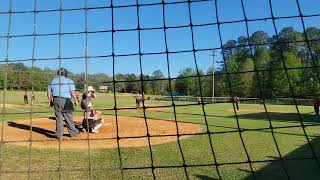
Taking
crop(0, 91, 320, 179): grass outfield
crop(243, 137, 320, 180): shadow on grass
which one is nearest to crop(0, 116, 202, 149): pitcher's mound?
crop(0, 91, 320, 179): grass outfield

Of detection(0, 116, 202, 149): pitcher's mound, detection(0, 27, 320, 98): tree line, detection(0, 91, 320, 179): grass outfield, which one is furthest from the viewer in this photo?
detection(0, 116, 202, 149): pitcher's mound

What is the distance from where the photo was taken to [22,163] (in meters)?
→ 7.08

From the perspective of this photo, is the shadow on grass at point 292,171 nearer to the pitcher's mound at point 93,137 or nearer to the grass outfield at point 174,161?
the grass outfield at point 174,161

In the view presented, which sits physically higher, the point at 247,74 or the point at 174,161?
the point at 247,74

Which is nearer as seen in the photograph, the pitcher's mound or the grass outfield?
the grass outfield

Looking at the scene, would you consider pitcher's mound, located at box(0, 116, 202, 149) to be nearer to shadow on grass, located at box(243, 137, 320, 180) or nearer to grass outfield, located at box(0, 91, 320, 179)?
grass outfield, located at box(0, 91, 320, 179)

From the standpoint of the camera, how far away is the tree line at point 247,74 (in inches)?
204

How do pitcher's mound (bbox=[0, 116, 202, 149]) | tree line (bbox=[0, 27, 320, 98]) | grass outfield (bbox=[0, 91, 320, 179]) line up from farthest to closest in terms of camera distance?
1. pitcher's mound (bbox=[0, 116, 202, 149])
2. grass outfield (bbox=[0, 91, 320, 179])
3. tree line (bbox=[0, 27, 320, 98])

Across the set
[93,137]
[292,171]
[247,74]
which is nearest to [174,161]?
[292,171]

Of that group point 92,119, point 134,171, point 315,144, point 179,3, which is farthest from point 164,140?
point 179,3

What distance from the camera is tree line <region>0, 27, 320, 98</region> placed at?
5176mm

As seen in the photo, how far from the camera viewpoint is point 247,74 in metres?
22.3

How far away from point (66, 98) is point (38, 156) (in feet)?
6.13

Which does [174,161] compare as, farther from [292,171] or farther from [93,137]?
[93,137]
